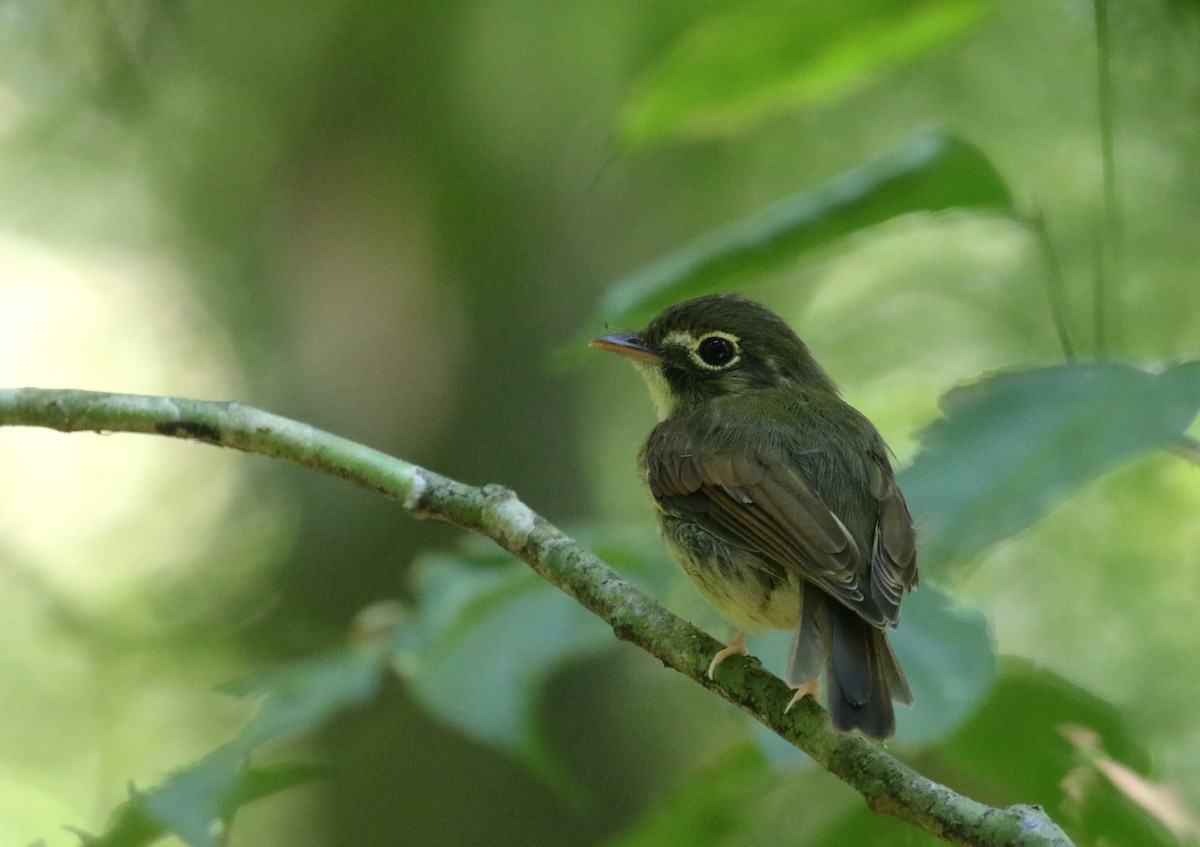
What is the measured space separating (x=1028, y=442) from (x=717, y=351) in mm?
1701

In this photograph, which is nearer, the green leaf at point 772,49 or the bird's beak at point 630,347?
the green leaf at point 772,49

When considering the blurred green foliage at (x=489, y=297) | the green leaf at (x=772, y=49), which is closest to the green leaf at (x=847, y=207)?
the green leaf at (x=772, y=49)

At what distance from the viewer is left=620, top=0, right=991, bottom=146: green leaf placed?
3.21 m

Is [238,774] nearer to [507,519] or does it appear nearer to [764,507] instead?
[507,519]

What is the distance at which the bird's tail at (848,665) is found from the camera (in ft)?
7.95

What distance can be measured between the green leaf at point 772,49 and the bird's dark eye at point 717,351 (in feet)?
2.90

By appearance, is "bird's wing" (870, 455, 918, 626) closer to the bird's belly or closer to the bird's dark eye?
the bird's belly

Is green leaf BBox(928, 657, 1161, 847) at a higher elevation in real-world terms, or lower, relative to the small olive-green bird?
lower

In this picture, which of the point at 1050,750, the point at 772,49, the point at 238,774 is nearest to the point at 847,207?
the point at 772,49

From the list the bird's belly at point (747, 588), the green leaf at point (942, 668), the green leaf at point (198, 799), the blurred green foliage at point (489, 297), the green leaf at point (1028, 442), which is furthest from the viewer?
the blurred green foliage at point (489, 297)

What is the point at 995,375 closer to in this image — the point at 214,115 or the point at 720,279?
the point at 720,279

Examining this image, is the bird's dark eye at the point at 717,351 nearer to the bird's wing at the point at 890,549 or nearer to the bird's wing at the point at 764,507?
the bird's wing at the point at 764,507

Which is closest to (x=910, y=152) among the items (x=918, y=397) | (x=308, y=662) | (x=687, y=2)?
(x=308, y=662)

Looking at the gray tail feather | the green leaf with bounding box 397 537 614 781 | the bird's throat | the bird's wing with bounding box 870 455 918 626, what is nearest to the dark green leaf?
the green leaf with bounding box 397 537 614 781
